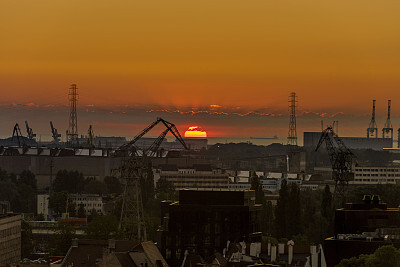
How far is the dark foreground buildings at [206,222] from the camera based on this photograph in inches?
4218

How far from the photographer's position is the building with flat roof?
4894 inches

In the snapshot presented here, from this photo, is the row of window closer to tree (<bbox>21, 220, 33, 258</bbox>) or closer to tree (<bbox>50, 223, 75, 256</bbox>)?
tree (<bbox>21, 220, 33, 258</bbox>)

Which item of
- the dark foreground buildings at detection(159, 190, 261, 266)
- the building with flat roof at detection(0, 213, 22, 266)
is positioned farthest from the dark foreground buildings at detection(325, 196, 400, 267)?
the building with flat roof at detection(0, 213, 22, 266)

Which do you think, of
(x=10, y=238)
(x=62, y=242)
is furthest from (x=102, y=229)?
(x=62, y=242)

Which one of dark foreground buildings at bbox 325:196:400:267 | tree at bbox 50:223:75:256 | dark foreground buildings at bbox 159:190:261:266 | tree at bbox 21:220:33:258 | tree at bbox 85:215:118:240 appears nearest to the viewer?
dark foreground buildings at bbox 325:196:400:267

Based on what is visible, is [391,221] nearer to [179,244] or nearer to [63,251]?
[179,244]

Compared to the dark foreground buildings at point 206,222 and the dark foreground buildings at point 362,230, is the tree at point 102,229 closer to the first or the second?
the dark foreground buildings at point 206,222

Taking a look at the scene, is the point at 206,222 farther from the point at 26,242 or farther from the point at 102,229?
the point at 26,242

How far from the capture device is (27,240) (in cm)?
13338

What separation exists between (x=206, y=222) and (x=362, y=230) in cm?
1625

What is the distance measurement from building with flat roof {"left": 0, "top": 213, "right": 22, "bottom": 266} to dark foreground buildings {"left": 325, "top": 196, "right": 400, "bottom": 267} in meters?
31.2

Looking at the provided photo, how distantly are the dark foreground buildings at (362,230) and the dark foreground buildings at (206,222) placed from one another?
9.30 meters

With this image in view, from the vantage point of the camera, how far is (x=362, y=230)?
9619cm

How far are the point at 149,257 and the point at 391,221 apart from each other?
20.8m
